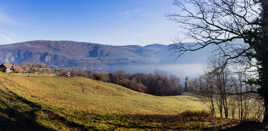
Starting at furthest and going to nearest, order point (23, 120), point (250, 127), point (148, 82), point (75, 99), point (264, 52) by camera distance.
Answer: point (148, 82), point (75, 99), point (23, 120), point (250, 127), point (264, 52)

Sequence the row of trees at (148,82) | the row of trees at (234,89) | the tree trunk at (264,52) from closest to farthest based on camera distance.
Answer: the tree trunk at (264,52) < the row of trees at (234,89) < the row of trees at (148,82)

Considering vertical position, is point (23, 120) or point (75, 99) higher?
point (23, 120)

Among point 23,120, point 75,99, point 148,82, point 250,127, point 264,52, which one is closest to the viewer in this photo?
point 264,52

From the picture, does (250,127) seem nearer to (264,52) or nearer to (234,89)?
(264,52)

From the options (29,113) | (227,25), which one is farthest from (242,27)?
(29,113)

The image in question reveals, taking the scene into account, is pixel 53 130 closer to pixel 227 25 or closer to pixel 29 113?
pixel 29 113

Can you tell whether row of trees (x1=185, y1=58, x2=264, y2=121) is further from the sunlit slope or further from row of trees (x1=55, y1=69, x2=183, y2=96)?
row of trees (x1=55, y1=69, x2=183, y2=96)

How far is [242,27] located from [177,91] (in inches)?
3219

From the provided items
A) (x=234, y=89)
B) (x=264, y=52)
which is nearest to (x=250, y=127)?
(x=264, y=52)

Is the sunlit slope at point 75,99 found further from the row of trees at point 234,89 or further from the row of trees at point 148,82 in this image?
the row of trees at point 148,82

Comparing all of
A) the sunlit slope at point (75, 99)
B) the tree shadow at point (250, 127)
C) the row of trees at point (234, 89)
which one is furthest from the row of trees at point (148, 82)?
the tree shadow at point (250, 127)

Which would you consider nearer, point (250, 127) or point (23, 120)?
point (250, 127)

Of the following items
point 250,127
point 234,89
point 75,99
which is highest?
point 234,89

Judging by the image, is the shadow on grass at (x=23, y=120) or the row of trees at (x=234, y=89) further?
the row of trees at (x=234, y=89)
